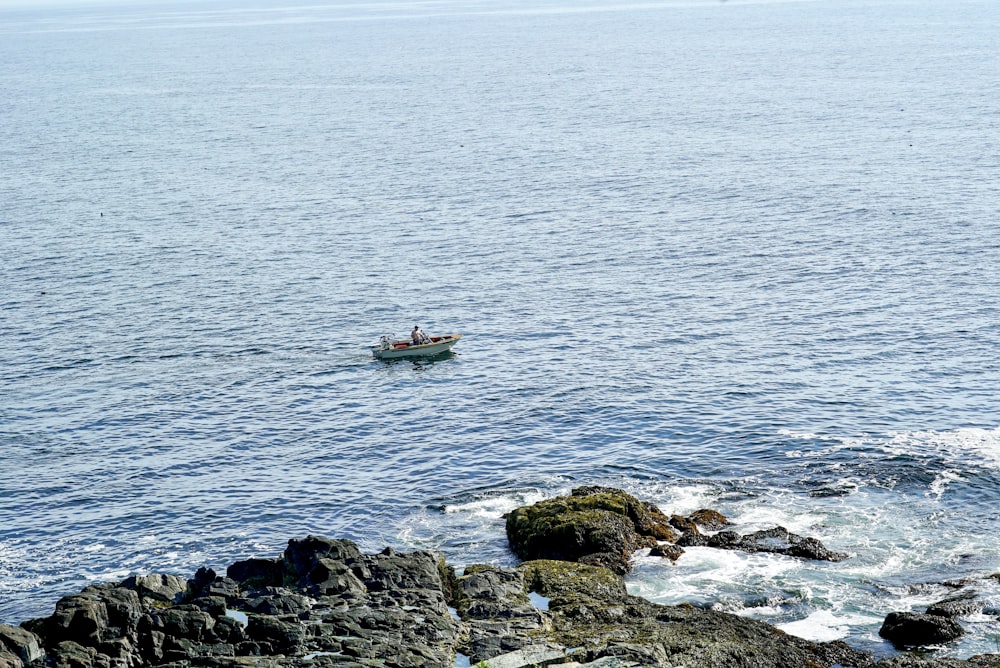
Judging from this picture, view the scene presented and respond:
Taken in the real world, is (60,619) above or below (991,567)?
above

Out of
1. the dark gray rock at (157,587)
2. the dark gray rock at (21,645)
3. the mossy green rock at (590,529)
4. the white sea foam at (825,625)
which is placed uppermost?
the dark gray rock at (21,645)

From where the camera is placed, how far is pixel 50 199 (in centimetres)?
14062

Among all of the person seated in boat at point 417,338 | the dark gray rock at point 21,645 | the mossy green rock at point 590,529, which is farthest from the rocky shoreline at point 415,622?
the person seated in boat at point 417,338

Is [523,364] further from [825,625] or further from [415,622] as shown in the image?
[415,622]

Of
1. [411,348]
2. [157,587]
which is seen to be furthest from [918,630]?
[411,348]

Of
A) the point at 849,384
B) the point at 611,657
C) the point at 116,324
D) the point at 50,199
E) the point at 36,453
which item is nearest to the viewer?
the point at 611,657

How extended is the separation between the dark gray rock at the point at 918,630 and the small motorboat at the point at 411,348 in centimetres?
4486

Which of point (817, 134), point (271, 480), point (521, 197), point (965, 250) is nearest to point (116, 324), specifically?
point (271, 480)

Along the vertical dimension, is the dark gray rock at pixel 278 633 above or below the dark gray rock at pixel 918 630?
above

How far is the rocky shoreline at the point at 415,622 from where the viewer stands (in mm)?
42781

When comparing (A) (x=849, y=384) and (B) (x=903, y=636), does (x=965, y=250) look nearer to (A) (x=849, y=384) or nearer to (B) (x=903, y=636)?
(A) (x=849, y=384)

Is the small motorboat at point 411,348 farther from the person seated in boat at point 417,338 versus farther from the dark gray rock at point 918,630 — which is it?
the dark gray rock at point 918,630

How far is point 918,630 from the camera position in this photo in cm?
4581

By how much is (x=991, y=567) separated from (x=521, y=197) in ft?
287
